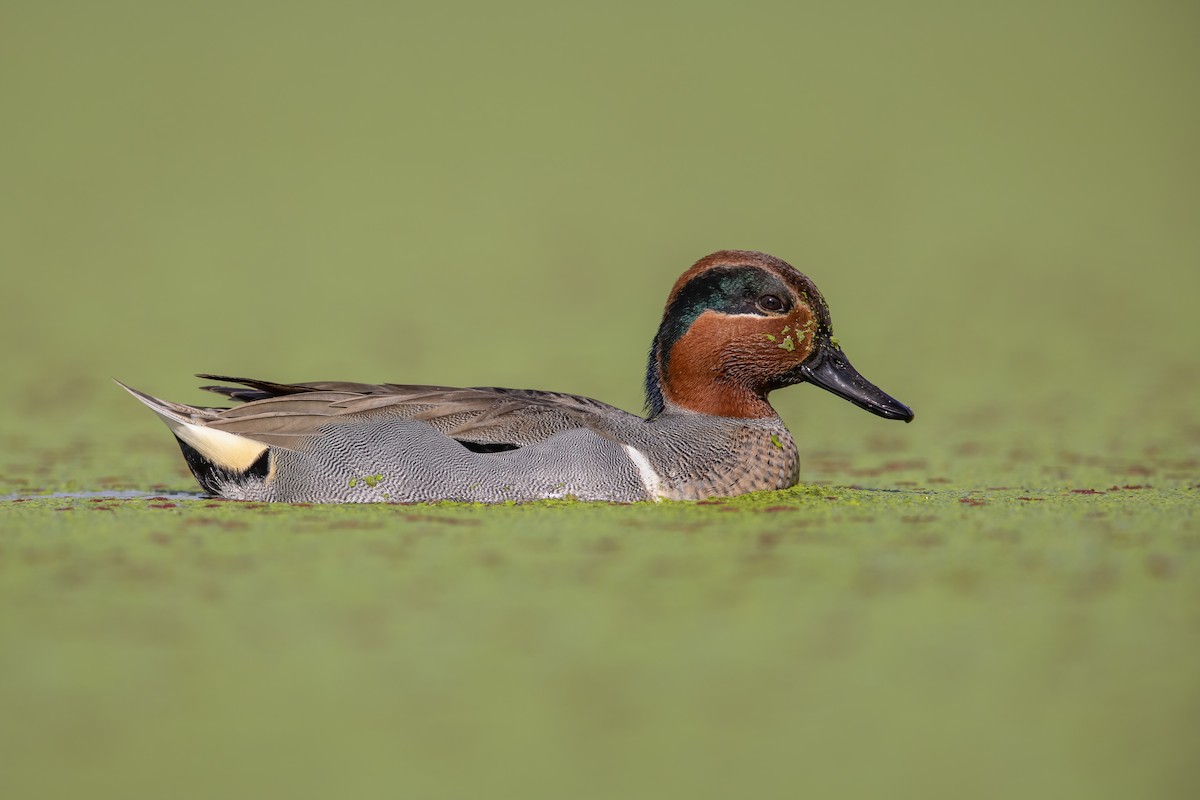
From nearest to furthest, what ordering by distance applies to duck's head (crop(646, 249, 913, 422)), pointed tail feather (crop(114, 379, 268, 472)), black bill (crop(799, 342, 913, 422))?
pointed tail feather (crop(114, 379, 268, 472))
duck's head (crop(646, 249, 913, 422))
black bill (crop(799, 342, 913, 422))

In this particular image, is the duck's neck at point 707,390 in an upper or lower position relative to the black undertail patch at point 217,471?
upper

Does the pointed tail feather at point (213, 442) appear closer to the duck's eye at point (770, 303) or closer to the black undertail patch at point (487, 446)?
the black undertail patch at point (487, 446)

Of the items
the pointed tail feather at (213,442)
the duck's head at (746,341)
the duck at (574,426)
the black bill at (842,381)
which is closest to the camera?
the duck at (574,426)

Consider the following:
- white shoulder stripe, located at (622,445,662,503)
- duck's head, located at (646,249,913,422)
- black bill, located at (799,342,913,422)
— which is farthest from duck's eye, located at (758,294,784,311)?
white shoulder stripe, located at (622,445,662,503)

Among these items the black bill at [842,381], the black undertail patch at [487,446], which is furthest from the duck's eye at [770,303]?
the black undertail patch at [487,446]

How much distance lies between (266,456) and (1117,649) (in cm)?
358

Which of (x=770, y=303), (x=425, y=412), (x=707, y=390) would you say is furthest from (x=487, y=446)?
(x=770, y=303)

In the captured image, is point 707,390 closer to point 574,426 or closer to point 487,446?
point 574,426

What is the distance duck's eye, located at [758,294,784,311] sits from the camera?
729 centimetres

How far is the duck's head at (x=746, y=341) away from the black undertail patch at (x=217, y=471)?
68.6 inches

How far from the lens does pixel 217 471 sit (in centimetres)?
713

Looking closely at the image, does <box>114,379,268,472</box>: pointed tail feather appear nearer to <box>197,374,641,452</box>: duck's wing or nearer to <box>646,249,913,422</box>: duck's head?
<box>197,374,641,452</box>: duck's wing

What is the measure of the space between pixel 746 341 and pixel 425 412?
4.59 ft

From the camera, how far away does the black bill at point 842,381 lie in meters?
7.40
